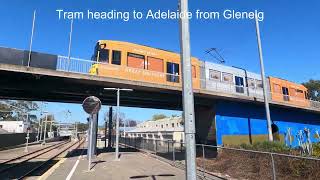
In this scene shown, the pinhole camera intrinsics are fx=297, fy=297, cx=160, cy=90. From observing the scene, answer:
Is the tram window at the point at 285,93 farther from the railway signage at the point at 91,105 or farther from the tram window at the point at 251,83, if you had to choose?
the railway signage at the point at 91,105

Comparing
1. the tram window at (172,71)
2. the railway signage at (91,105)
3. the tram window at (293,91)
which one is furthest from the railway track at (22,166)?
the tram window at (293,91)

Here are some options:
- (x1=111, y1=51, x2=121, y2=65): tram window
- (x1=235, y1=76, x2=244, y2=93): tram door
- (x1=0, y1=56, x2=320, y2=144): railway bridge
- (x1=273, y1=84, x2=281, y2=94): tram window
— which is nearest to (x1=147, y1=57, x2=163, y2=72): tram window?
(x1=0, y1=56, x2=320, y2=144): railway bridge

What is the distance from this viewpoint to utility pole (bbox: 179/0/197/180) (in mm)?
5387

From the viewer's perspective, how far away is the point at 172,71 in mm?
24297

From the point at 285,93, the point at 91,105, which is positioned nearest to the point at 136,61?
the point at 91,105

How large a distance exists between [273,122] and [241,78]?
641 centimetres

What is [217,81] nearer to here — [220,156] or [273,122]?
[273,122]

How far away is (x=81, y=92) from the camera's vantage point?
2225 cm

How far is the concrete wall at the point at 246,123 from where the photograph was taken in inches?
1039

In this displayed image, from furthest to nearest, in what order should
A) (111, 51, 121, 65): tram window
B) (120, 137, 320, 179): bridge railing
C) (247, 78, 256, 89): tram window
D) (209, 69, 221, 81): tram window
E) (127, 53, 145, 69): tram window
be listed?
(247, 78, 256, 89): tram window → (209, 69, 221, 81): tram window → (127, 53, 145, 69): tram window → (111, 51, 121, 65): tram window → (120, 137, 320, 179): bridge railing

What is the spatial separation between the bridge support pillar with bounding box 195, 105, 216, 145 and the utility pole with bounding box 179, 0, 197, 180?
2105 centimetres

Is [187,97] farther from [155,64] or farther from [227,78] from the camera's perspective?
[227,78]

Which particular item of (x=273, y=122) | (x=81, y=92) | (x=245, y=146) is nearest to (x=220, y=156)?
(x=245, y=146)

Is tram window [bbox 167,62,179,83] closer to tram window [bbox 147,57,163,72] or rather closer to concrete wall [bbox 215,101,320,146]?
tram window [bbox 147,57,163,72]
